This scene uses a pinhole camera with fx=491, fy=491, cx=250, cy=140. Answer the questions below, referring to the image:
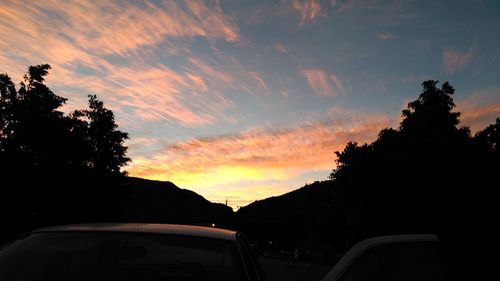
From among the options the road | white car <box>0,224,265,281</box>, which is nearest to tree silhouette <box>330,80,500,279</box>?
the road

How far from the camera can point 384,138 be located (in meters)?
40.2

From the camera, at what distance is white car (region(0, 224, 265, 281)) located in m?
3.24

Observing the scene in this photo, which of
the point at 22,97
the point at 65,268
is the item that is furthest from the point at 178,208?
the point at 65,268

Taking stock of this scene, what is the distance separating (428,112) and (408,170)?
7935mm

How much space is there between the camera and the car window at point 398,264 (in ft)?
12.0

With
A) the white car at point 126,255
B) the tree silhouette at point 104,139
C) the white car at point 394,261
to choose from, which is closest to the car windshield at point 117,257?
the white car at point 126,255

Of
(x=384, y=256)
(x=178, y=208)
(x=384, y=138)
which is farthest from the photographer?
(x=178, y=208)

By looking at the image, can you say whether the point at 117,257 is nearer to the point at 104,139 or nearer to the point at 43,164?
the point at 43,164

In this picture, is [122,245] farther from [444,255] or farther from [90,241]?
[444,255]

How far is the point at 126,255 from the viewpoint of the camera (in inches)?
136

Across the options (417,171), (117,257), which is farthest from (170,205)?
(117,257)

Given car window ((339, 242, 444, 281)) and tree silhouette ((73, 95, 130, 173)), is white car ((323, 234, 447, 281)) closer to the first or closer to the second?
car window ((339, 242, 444, 281))

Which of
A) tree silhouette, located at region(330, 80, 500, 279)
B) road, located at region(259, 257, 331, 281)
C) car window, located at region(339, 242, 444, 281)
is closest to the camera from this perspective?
car window, located at region(339, 242, 444, 281)

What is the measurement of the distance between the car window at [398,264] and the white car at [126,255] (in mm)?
908
